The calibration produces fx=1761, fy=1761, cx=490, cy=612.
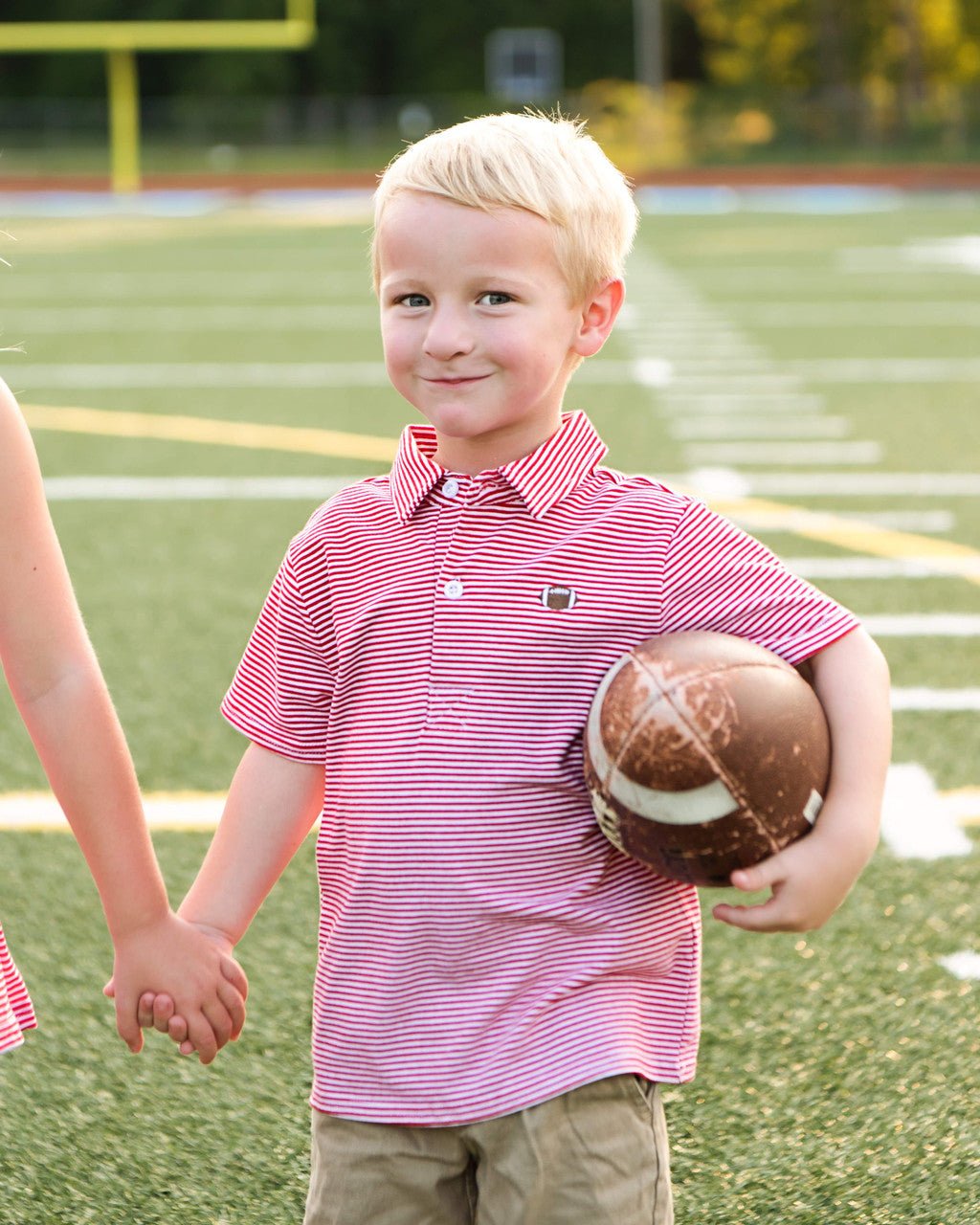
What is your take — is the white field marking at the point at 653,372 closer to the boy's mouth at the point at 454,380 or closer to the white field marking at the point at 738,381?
the white field marking at the point at 738,381

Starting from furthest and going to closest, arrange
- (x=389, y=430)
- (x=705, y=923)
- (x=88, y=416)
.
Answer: (x=88, y=416)
(x=389, y=430)
(x=705, y=923)

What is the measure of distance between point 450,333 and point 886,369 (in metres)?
9.04

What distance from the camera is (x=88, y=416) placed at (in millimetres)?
9086

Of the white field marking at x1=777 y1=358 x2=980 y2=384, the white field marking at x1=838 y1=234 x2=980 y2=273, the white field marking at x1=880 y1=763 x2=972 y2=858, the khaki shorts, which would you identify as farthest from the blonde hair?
the white field marking at x1=838 y1=234 x2=980 y2=273

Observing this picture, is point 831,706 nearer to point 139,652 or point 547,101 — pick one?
point 139,652

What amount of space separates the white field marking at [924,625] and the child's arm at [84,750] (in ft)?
10.6

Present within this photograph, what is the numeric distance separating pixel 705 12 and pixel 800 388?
152 feet

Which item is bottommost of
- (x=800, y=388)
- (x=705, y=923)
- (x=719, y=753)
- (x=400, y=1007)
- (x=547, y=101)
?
(x=547, y=101)

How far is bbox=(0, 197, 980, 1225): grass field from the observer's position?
2.42m

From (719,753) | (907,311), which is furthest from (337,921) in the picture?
(907,311)

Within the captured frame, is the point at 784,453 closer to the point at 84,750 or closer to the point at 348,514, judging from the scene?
the point at 348,514

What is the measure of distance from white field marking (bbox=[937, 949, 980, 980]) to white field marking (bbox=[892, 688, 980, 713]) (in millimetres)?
1272

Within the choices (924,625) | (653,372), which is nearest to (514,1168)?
(924,625)

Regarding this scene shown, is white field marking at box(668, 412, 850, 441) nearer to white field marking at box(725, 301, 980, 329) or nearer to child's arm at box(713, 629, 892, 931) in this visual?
white field marking at box(725, 301, 980, 329)
